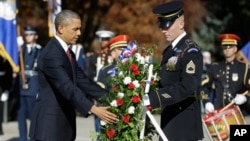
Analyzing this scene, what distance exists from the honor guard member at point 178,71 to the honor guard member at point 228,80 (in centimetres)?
307

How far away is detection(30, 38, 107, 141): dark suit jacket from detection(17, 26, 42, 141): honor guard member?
17.7 ft

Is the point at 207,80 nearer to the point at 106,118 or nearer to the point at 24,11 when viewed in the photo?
the point at 106,118

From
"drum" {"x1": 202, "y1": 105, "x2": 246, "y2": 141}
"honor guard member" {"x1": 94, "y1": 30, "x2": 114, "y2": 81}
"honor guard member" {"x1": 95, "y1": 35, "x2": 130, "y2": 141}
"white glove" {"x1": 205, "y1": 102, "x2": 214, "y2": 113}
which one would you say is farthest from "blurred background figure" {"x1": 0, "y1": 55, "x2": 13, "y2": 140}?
"drum" {"x1": 202, "y1": 105, "x2": 246, "y2": 141}

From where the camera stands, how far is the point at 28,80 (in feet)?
41.4

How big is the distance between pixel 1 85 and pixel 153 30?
1438 centimetres

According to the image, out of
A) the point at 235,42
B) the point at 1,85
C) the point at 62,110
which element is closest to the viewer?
the point at 62,110

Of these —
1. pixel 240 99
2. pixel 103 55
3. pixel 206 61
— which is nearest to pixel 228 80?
pixel 240 99

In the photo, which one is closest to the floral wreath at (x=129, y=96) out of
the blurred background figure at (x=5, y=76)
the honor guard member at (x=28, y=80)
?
the honor guard member at (x=28, y=80)

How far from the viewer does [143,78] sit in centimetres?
680

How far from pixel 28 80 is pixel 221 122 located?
412 cm

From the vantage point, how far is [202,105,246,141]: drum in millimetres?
9578

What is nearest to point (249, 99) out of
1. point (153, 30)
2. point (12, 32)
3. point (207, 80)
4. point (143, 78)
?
point (207, 80)

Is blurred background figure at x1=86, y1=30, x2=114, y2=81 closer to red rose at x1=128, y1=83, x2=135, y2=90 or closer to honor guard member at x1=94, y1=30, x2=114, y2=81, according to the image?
honor guard member at x1=94, y1=30, x2=114, y2=81

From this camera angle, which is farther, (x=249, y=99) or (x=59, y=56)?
(x=249, y=99)
